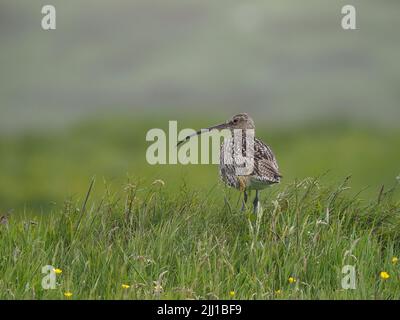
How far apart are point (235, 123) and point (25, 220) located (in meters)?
3.92

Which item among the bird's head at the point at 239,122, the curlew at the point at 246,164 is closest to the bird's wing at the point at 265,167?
the curlew at the point at 246,164

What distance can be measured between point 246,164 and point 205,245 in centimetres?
258

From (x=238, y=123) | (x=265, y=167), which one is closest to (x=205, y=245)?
(x=265, y=167)

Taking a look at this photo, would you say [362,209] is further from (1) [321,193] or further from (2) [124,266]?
(2) [124,266]

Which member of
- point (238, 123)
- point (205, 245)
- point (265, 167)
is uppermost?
point (238, 123)

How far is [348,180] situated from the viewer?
10.4m

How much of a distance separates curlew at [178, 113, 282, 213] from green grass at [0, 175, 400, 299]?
0.69 meters

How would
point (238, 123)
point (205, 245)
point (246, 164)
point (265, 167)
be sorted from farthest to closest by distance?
point (238, 123)
point (246, 164)
point (265, 167)
point (205, 245)

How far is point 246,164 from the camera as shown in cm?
1151

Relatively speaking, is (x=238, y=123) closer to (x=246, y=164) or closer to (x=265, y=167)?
(x=246, y=164)

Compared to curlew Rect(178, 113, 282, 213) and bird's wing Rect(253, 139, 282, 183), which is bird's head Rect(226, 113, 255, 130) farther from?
bird's wing Rect(253, 139, 282, 183)

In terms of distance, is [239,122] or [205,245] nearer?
[205,245]
